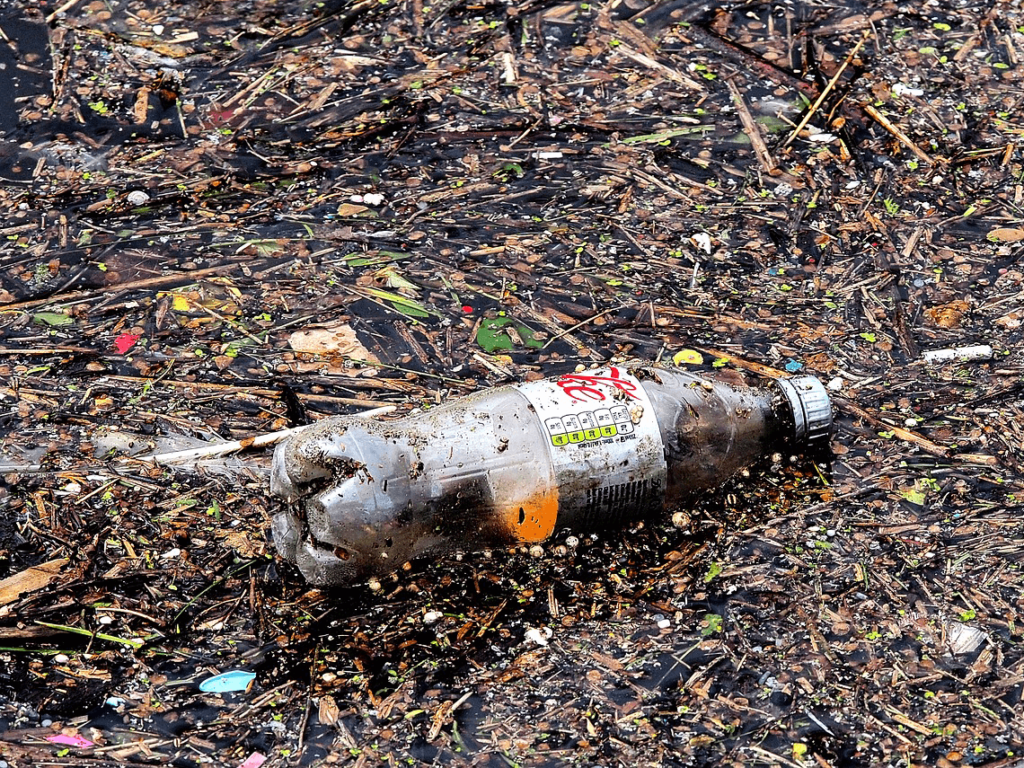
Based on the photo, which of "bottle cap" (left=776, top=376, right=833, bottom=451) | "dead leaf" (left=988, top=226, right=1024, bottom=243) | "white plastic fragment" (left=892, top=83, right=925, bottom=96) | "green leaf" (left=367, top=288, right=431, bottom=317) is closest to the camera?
"bottle cap" (left=776, top=376, right=833, bottom=451)

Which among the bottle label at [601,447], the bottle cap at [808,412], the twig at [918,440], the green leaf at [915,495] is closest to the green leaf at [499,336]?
the bottle label at [601,447]

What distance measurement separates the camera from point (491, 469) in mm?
3883

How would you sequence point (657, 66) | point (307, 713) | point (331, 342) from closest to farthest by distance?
point (307, 713), point (331, 342), point (657, 66)

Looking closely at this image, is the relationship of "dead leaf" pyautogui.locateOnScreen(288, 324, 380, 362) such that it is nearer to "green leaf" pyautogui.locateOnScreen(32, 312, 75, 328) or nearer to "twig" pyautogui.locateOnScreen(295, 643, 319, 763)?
"green leaf" pyautogui.locateOnScreen(32, 312, 75, 328)

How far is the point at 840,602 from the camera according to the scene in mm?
3898

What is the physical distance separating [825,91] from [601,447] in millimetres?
3176

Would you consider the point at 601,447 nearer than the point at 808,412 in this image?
Yes

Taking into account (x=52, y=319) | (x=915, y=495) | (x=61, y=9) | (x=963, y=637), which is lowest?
(x=963, y=637)

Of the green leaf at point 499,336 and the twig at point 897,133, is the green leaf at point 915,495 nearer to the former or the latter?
the green leaf at point 499,336

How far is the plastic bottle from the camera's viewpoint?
149 inches

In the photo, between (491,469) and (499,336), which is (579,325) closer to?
(499,336)

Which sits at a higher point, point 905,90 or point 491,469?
point 905,90

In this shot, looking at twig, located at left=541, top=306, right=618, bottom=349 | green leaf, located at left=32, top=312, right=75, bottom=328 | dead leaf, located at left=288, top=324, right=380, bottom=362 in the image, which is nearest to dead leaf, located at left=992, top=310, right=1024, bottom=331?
twig, located at left=541, top=306, right=618, bottom=349

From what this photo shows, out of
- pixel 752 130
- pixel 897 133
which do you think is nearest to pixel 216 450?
pixel 752 130
